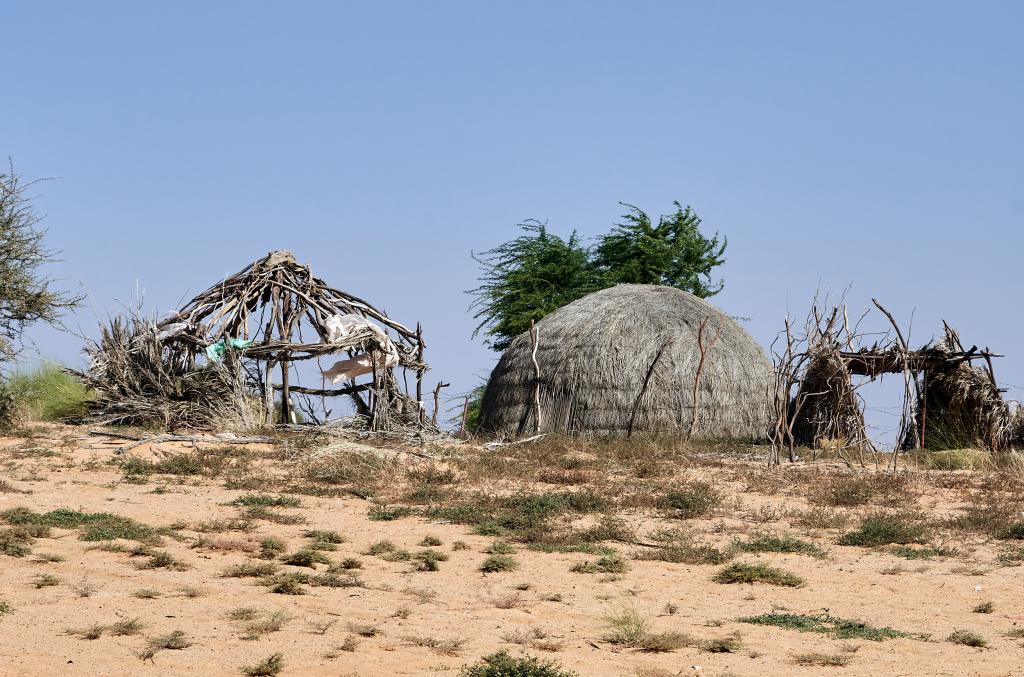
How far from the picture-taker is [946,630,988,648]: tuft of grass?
22.9ft

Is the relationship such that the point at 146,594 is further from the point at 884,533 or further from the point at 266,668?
the point at 884,533

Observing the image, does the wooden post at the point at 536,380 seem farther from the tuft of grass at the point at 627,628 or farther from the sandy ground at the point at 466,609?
the tuft of grass at the point at 627,628

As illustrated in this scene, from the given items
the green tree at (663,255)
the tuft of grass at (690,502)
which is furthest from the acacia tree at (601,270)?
the tuft of grass at (690,502)

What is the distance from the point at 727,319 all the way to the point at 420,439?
7.15 m

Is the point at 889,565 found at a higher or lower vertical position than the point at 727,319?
lower

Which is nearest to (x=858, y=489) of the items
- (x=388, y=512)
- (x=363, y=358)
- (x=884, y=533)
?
(x=884, y=533)

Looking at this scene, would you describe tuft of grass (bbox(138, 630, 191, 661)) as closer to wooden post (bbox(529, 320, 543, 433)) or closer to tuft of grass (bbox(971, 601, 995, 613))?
tuft of grass (bbox(971, 601, 995, 613))

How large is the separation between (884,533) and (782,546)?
111 cm

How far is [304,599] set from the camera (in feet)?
25.4

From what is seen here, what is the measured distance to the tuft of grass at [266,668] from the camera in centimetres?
601

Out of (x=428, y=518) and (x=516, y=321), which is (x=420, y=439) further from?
(x=516, y=321)

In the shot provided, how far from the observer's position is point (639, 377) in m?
19.9

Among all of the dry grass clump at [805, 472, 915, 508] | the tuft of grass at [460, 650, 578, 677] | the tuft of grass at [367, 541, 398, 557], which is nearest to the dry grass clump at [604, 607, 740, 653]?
the tuft of grass at [460, 650, 578, 677]

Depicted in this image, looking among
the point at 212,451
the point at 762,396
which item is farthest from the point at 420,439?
the point at 762,396
